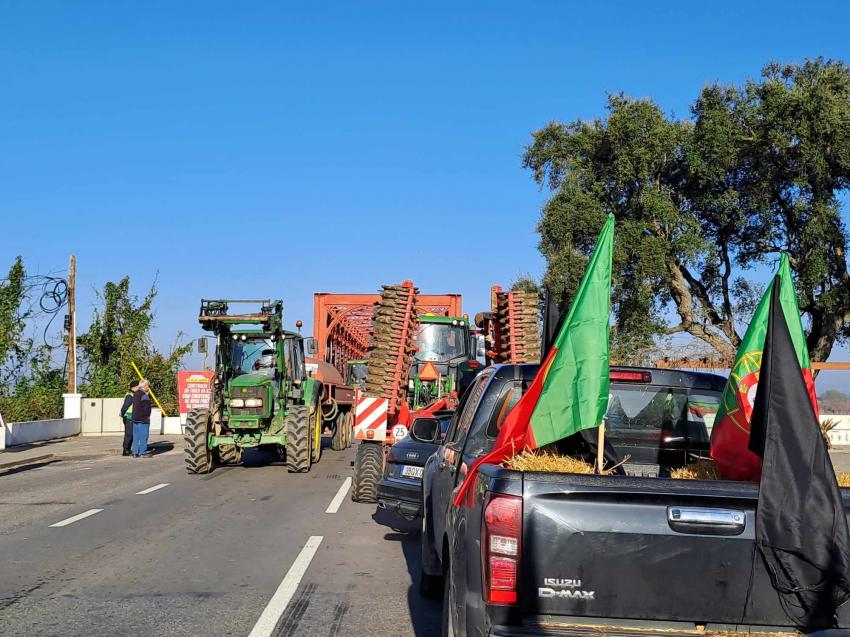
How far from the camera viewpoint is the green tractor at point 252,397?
17.8 meters

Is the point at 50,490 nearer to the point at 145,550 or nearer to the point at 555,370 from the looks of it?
the point at 145,550

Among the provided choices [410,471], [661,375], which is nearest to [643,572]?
[661,375]

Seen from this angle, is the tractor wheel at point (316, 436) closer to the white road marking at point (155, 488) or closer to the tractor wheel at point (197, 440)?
the tractor wheel at point (197, 440)

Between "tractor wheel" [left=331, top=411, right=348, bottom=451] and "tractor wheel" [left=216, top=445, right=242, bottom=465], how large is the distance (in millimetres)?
4322

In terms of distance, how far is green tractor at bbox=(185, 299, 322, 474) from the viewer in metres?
17.8

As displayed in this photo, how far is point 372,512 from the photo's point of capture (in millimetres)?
12664

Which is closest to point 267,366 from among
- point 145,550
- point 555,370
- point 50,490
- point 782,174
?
point 50,490

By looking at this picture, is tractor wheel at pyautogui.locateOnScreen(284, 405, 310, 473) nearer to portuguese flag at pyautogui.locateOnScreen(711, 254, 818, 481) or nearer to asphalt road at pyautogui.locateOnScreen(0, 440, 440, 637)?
asphalt road at pyautogui.locateOnScreen(0, 440, 440, 637)

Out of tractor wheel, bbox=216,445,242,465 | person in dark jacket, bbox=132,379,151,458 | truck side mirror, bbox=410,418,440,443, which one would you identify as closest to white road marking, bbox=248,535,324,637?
truck side mirror, bbox=410,418,440,443

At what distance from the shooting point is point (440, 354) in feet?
65.8

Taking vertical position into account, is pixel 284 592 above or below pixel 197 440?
below

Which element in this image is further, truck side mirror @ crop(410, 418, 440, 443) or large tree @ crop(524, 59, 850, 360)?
large tree @ crop(524, 59, 850, 360)

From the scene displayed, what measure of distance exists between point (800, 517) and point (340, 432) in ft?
69.9

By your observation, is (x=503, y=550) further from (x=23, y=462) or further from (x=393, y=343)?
(x=23, y=462)
